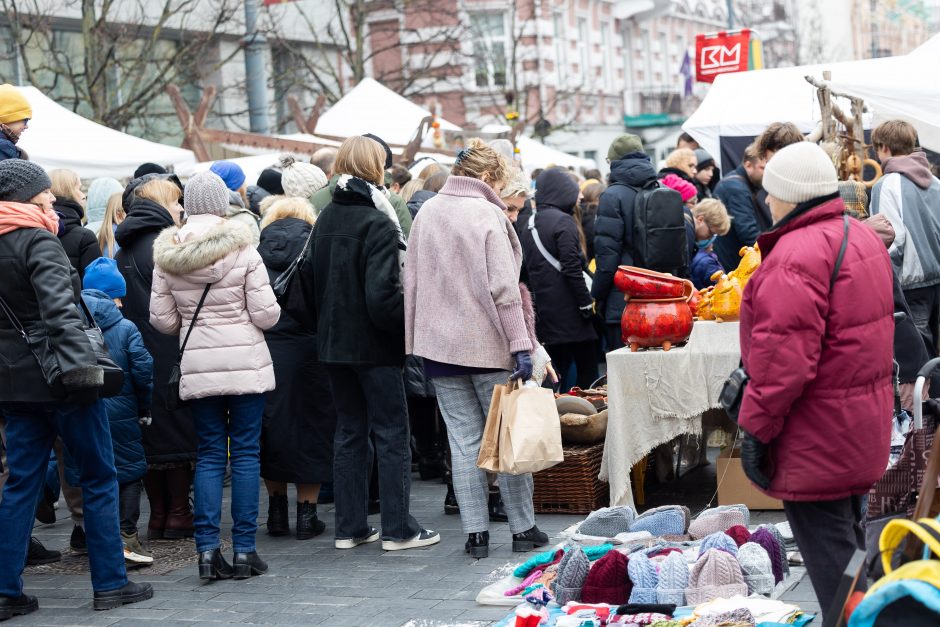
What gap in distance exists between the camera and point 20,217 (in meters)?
5.77

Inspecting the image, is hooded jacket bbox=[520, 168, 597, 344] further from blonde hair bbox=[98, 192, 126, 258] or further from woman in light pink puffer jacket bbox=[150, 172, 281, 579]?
woman in light pink puffer jacket bbox=[150, 172, 281, 579]

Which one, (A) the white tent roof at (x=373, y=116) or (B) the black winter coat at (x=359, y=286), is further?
(A) the white tent roof at (x=373, y=116)

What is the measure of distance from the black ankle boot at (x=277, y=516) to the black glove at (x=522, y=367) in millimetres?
1942

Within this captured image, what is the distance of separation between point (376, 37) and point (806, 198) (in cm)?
3584

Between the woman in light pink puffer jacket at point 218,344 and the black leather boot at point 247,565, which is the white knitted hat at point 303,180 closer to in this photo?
the woman in light pink puffer jacket at point 218,344

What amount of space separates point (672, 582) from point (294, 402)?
272 cm

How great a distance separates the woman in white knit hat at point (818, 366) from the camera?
167 inches

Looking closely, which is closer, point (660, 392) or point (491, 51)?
point (660, 392)

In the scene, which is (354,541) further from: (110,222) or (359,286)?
(110,222)

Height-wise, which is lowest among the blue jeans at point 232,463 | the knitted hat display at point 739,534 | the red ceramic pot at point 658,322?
the knitted hat display at point 739,534

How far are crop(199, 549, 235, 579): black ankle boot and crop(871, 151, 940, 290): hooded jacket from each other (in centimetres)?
420

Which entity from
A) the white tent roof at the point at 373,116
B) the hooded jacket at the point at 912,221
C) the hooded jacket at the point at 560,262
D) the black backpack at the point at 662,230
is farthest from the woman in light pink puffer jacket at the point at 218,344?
the white tent roof at the point at 373,116

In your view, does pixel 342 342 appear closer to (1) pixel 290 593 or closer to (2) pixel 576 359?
(1) pixel 290 593

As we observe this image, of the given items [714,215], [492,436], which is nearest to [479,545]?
[492,436]
